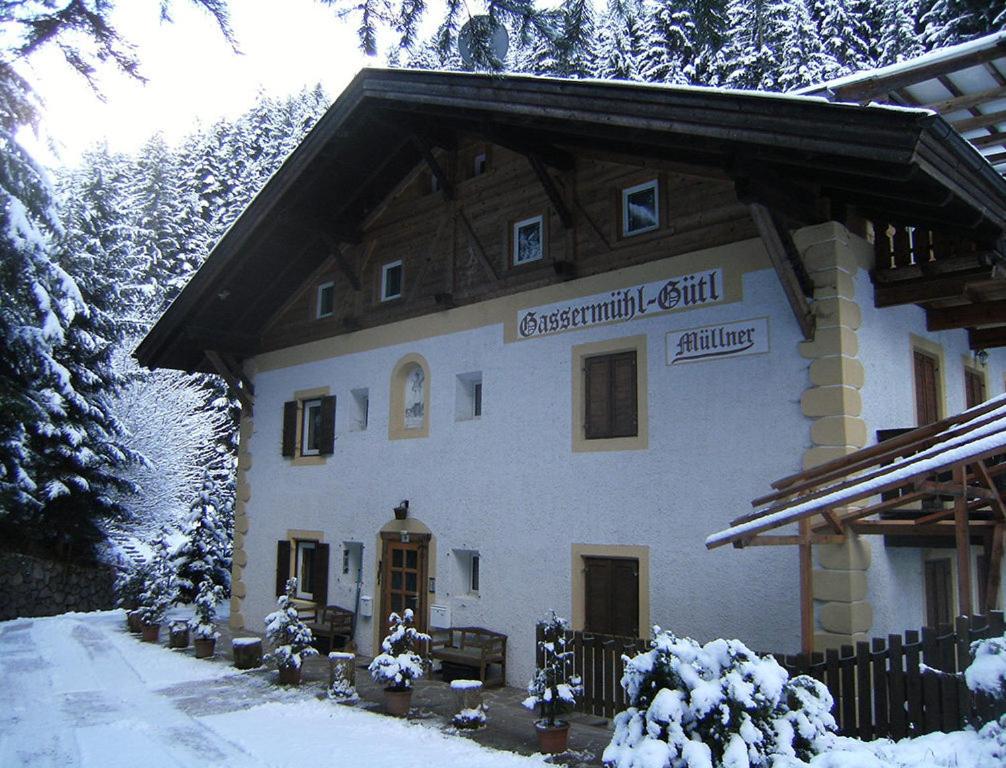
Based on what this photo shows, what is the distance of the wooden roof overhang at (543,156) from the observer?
7.30 m

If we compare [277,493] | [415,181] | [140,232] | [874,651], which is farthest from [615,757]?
[140,232]

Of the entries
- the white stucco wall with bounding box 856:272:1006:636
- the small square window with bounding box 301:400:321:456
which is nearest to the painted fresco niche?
the small square window with bounding box 301:400:321:456

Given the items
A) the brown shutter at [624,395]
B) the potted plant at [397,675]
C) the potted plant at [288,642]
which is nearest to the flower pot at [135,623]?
the potted plant at [288,642]

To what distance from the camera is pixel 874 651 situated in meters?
6.48

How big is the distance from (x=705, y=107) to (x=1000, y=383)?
Result: 8.23 meters

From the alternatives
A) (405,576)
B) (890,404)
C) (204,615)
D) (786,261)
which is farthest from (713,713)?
(204,615)

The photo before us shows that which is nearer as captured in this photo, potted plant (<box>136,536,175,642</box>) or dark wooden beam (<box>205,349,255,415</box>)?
potted plant (<box>136,536,175,642</box>)

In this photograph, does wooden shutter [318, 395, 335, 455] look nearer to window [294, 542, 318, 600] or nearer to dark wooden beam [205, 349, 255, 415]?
window [294, 542, 318, 600]

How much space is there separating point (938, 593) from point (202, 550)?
593 inches

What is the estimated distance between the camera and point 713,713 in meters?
4.97

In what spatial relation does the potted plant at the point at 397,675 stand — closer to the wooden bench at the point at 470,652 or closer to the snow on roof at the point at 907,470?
the wooden bench at the point at 470,652

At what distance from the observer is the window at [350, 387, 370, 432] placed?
14.5 meters

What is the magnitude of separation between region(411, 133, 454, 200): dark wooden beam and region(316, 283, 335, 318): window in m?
3.36

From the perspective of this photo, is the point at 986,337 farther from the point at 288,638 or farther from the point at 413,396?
the point at 288,638
